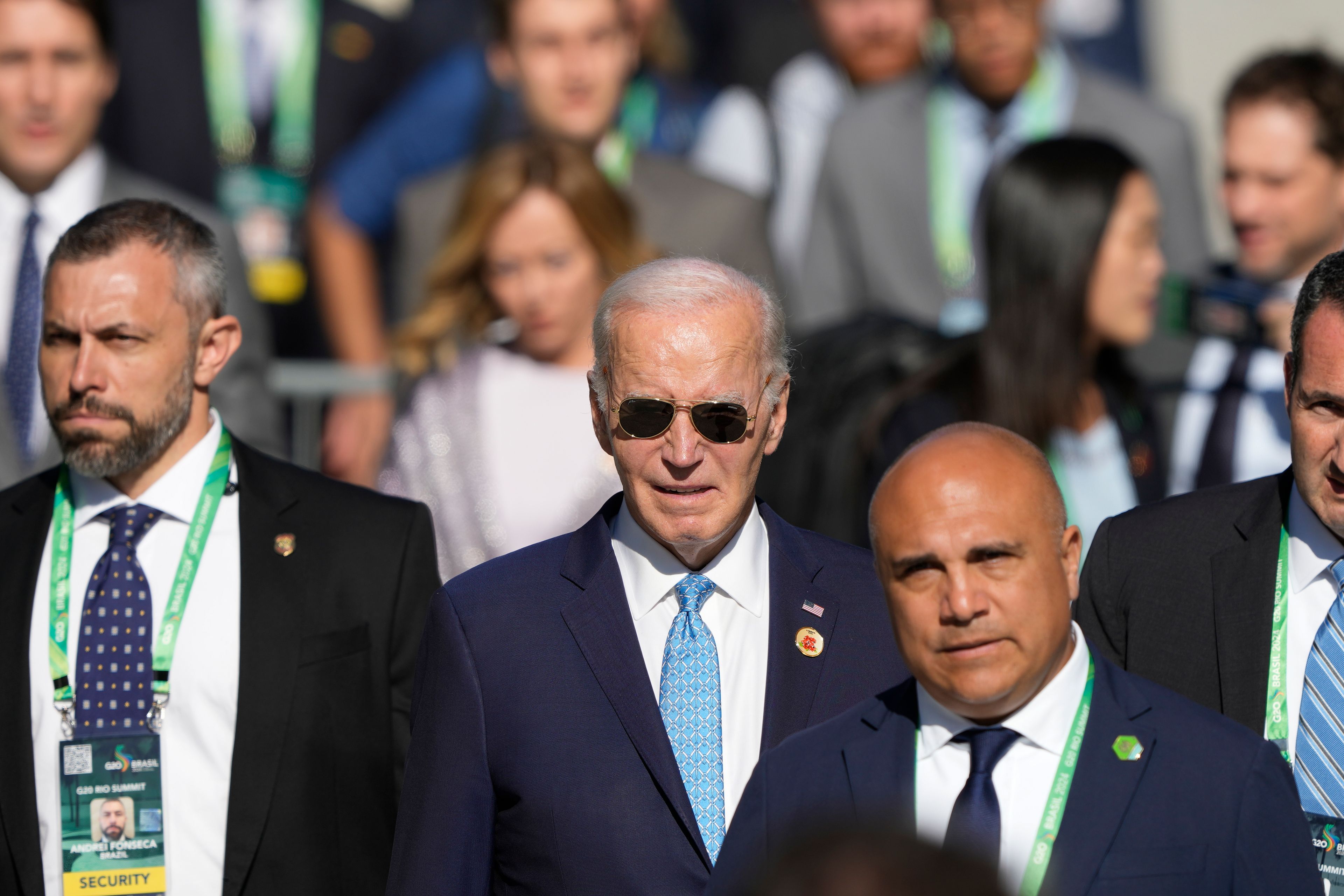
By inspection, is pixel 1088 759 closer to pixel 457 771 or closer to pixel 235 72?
pixel 457 771

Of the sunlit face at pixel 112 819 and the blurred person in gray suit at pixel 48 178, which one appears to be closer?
the sunlit face at pixel 112 819

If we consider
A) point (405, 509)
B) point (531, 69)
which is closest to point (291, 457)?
point (531, 69)

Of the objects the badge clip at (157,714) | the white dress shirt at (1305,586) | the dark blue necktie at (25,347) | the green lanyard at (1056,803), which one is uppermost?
the dark blue necktie at (25,347)

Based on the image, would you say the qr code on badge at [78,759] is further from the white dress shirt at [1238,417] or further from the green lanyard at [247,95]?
the green lanyard at [247,95]

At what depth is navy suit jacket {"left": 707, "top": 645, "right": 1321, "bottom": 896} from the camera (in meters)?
2.50

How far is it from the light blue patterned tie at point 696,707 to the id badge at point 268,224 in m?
4.64

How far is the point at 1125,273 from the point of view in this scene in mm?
5496

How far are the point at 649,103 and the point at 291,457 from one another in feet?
6.95

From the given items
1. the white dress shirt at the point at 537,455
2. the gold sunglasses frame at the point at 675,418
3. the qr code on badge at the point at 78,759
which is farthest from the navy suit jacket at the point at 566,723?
the white dress shirt at the point at 537,455

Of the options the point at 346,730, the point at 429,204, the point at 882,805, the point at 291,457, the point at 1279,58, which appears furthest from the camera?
the point at 291,457

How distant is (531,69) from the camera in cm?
673

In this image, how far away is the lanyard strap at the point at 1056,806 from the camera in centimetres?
252

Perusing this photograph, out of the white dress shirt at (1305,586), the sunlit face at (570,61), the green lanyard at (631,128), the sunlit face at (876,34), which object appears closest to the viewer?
the white dress shirt at (1305,586)

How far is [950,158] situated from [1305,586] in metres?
3.79
